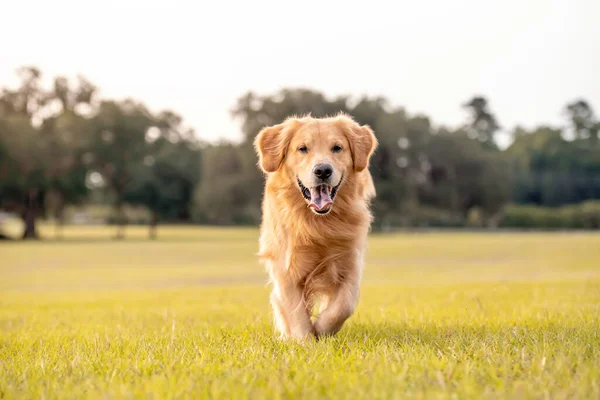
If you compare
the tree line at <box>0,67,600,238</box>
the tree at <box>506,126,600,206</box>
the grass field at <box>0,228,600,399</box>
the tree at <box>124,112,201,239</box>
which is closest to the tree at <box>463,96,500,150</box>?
the tree at <box>506,126,600,206</box>

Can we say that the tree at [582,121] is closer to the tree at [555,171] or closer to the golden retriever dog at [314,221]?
the tree at [555,171]

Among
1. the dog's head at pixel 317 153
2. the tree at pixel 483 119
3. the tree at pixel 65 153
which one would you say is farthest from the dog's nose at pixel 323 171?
the tree at pixel 483 119

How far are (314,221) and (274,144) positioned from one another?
819 mm

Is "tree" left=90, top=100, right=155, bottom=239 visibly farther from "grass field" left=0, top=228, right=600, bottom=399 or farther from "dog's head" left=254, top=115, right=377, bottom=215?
"dog's head" left=254, top=115, right=377, bottom=215

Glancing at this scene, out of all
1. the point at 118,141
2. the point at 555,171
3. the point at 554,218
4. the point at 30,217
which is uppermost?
the point at 118,141

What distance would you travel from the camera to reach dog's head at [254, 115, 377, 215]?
5.03 m

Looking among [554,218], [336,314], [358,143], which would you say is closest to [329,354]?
[336,314]

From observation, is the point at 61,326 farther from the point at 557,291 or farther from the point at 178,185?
the point at 178,185

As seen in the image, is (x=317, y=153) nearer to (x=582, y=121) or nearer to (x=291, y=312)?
(x=291, y=312)

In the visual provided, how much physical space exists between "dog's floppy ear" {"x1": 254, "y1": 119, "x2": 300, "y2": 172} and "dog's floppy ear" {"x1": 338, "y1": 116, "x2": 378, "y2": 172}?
1.43ft

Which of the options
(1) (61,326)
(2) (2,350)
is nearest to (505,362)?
(2) (2,350)

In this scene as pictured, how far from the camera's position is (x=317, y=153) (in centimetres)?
518

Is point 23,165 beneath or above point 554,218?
above

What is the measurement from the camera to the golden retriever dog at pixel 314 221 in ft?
16.3
